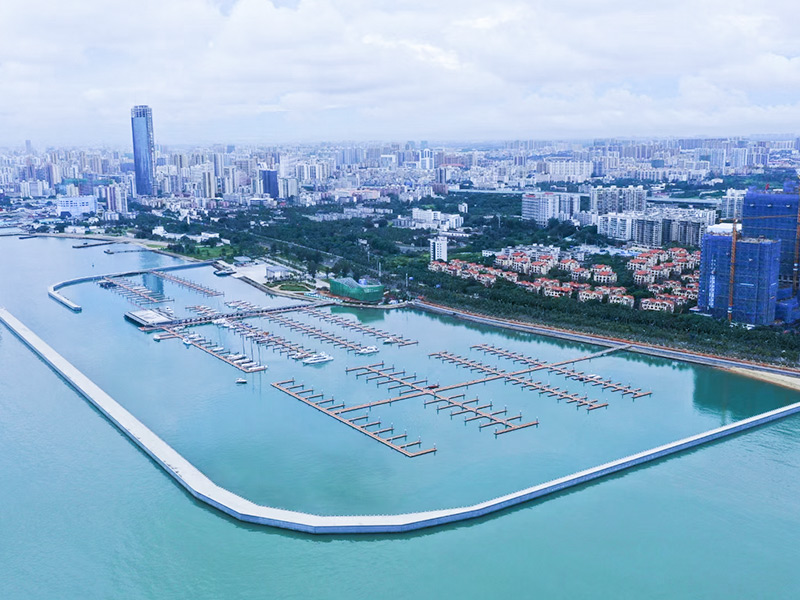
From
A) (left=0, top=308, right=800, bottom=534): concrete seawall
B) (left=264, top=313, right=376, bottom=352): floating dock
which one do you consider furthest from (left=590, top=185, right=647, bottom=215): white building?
(left=0, top=308, right=800, bottom=534): concrete seawall

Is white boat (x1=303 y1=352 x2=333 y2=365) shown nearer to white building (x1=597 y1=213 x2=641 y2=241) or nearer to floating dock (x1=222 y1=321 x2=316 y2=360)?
floating dock (x1=222 y1=321 x2=316 y2=360)

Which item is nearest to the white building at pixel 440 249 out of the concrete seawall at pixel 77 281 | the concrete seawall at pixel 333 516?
the concrete seawall at pixel 77 281

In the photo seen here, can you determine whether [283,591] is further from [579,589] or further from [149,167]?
[149,167]

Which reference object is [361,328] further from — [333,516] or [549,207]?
[549,207]

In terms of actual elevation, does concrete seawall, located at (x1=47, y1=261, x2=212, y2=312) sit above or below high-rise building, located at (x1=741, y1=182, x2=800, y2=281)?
below

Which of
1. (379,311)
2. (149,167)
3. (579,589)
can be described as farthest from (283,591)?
(149,167)

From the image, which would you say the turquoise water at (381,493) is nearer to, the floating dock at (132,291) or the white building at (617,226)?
the floating dock at (132,291)

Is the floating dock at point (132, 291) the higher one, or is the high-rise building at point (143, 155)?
the high-rise building at point (143, 155)
